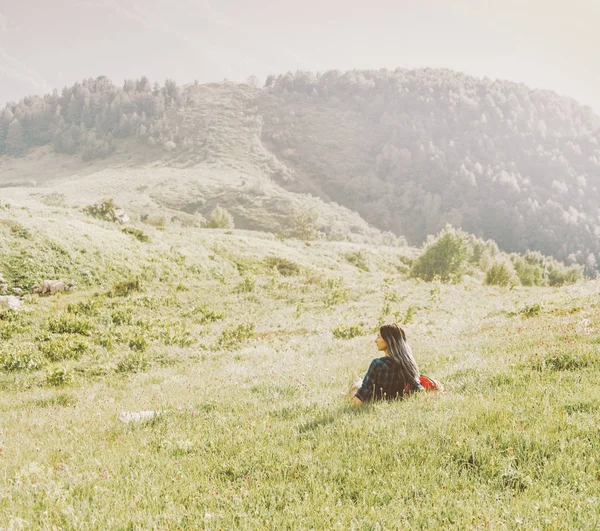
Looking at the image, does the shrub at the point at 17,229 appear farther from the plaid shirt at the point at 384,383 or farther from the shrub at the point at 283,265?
the plaid shirt at the point at 384,383

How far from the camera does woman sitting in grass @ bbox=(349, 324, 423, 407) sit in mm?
7691

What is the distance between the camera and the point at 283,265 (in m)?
47.8

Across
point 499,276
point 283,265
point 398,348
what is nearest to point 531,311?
point 398,348

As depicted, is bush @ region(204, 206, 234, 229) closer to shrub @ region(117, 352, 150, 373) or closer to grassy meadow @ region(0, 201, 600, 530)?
grassy meadow @ region(0, 201, 600, 530)

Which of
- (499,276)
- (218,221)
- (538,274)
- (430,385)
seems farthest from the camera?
(218,221)

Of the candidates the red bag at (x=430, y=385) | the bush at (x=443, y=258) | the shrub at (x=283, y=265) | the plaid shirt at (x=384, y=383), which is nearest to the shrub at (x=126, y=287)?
the shrub at (x=283, y=265)

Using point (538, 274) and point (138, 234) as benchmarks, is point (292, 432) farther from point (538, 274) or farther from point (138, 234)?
point (538, 274)

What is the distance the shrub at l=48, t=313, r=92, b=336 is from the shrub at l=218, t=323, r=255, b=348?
6.18m

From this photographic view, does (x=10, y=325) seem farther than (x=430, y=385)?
Yes

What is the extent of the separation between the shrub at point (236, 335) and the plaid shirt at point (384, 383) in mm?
11068

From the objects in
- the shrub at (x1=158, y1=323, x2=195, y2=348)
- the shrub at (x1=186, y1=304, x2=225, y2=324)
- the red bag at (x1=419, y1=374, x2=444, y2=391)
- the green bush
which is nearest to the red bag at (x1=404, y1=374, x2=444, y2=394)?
the red bag at (x1=419, y1=374, x2=444, y2=391)

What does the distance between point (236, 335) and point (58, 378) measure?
7692mm

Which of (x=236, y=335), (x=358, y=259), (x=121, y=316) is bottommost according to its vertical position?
(x=236, y=335)

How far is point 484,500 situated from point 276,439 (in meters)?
2.98
